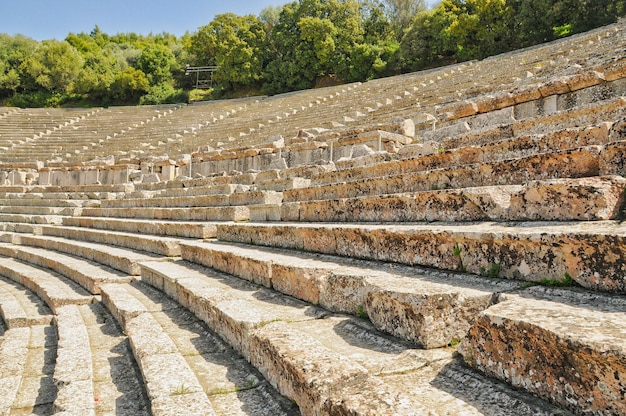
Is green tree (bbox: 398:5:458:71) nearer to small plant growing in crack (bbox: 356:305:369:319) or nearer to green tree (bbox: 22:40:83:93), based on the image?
small plant growing in crack (bbox: 356:305:369:319)

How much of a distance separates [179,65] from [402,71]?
2422 cm

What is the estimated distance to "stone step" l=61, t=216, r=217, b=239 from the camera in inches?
253

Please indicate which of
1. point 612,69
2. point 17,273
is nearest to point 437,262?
point 612,69

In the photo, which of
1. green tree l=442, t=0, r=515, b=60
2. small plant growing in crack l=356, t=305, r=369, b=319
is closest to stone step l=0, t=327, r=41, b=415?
small plant growing in crack l=356, t=305, r=369, b=319

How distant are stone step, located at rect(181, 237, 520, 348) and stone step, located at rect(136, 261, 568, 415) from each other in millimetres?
76

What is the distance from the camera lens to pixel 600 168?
8.55 feet

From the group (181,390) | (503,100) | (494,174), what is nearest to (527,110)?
(503,100)

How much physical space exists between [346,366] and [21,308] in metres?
5.37

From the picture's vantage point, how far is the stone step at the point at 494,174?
2730 millimetres

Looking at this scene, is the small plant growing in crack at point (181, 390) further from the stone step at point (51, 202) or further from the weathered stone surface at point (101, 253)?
the stone step at point (51, 202)

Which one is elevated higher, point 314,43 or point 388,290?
point 314,43

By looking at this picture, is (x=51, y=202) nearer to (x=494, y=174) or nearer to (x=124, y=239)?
(x=124, y=239)

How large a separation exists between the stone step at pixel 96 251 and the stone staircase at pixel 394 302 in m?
0.11

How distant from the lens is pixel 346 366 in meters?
1.76
